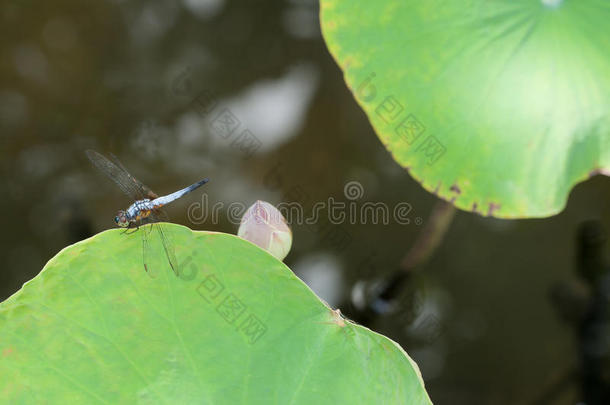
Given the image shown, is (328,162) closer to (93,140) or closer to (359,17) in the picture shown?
(359,17)

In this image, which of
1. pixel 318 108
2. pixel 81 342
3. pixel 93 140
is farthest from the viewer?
pixel 318 108

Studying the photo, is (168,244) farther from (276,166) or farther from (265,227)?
(276,166)

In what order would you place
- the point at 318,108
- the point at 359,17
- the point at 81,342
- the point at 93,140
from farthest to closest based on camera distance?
the point at 318,108, the point at 93,140, the point at 359,17, the point at 81,342

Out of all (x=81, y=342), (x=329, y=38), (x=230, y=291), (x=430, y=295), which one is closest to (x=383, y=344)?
(x=230, y=291)

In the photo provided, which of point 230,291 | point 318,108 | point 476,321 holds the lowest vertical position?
point 476,321

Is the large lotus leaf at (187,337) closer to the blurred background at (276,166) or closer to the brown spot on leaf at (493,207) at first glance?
the brown spot on leaf at (493,207)

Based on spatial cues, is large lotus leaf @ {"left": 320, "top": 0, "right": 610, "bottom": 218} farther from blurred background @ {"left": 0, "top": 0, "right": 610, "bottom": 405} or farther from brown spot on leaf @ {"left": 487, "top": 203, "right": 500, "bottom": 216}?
blurred background @ {"left": 0, "top": 0, "right": 610, "bottom": 405}

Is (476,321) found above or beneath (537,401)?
above
